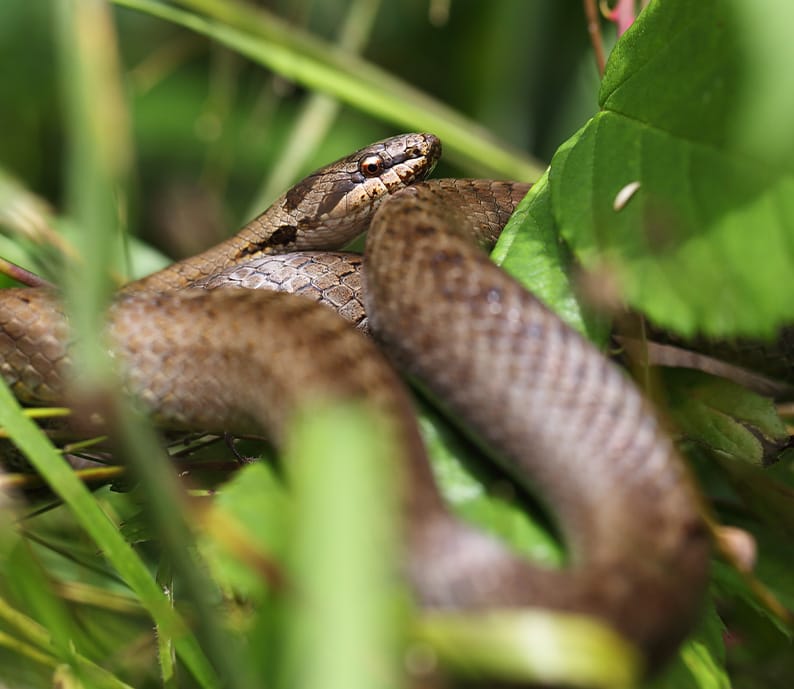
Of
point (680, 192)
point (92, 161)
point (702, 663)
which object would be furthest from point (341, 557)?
point (702, 663)

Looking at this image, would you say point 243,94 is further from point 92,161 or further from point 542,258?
point 92,161

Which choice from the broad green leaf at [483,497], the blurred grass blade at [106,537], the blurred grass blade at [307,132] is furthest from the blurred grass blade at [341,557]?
the blurred grass blade at [307,132]

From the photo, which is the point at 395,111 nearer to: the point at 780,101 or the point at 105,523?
the point at 105,523

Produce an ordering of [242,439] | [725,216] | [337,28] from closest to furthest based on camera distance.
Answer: [725,216]
[242,439]
[337,28]

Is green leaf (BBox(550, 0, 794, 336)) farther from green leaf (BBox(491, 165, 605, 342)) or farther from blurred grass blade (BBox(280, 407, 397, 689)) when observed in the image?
blurred grass blade (BBox(280, 407, 397, 689))

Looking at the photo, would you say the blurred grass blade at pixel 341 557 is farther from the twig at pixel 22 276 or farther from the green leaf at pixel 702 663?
the twig at pixel 22 276

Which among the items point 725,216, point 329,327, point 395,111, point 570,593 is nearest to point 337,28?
point 395,111
